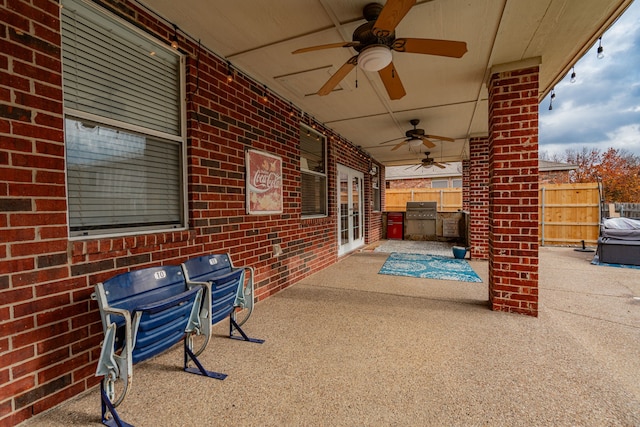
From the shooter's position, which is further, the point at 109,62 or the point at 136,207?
the point at 136,207

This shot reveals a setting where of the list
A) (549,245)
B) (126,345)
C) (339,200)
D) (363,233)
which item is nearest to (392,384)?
(126,345)

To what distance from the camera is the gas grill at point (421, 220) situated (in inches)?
365

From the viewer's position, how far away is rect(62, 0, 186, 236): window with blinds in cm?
179

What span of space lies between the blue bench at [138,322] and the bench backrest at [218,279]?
12 centimetres

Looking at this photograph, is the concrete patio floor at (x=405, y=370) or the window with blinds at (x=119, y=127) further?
the window with blinds at (x=119, y=127)

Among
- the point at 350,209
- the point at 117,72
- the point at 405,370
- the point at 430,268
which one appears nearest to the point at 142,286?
the point at 117,72

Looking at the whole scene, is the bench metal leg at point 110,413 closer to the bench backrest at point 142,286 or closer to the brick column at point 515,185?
the bench backrest at point 142,286

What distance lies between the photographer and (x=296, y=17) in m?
2.19

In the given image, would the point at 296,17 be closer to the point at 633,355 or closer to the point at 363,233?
the point at 633,355

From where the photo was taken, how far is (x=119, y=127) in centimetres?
203

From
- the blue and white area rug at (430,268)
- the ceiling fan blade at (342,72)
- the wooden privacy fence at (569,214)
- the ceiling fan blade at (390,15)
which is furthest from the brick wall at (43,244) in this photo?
the wooden privacy fence at (569,214)

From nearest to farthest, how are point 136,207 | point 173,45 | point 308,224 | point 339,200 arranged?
1. point 136,207
2. point 173,45
3. point 308,224
4. point 339,200

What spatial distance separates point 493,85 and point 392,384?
10.2 feet

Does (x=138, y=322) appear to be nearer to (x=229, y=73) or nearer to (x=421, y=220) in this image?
(x=229, y=73)
